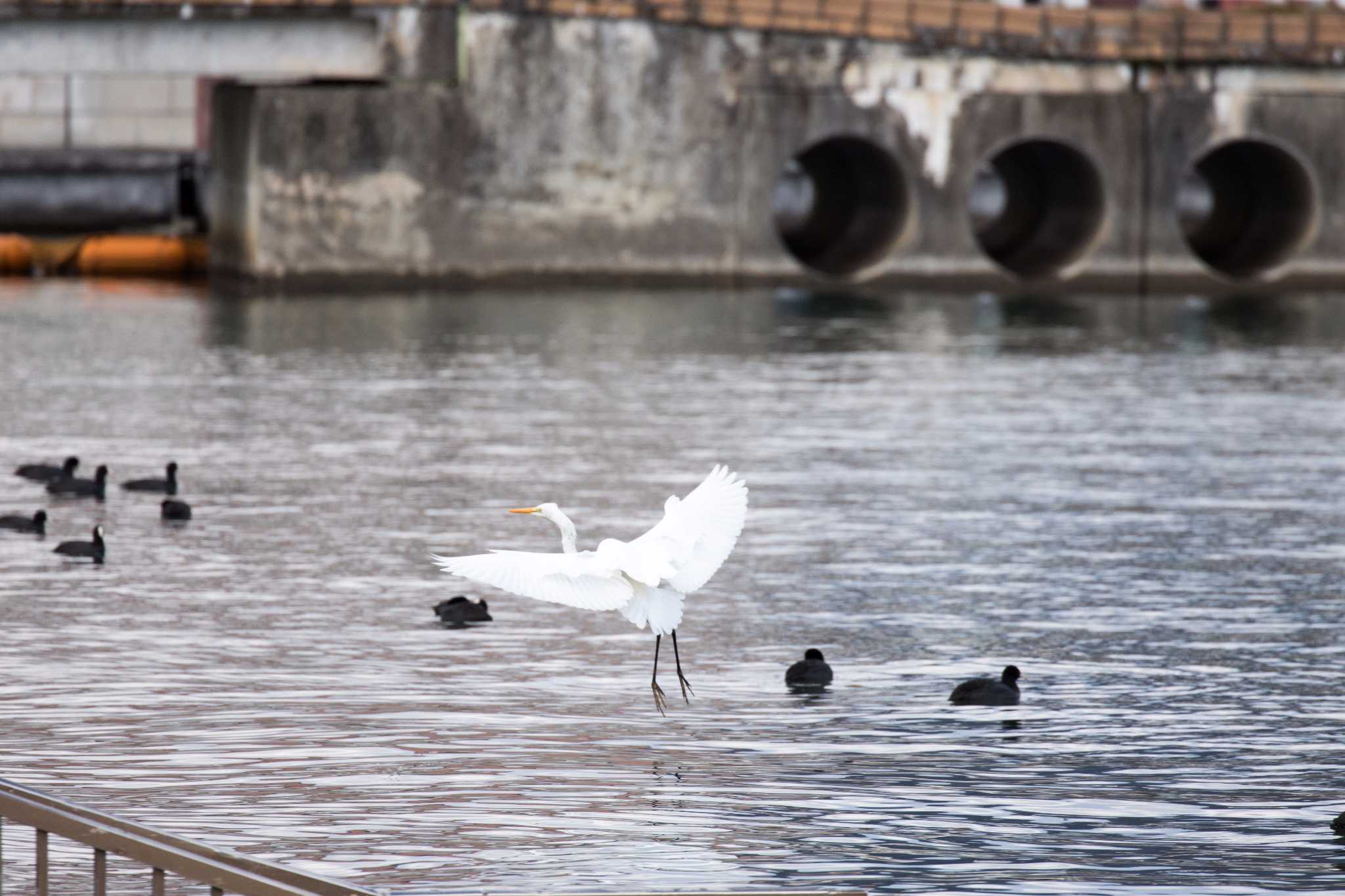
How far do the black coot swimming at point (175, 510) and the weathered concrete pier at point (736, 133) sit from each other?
32695 mm

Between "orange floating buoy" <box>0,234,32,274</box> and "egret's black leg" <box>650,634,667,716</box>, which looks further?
"orange floating buoy" <box>0,234,32,274</box>

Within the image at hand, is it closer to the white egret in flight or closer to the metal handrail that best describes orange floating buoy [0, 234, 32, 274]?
the white egret in flight

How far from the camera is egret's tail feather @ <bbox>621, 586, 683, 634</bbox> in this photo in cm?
1297

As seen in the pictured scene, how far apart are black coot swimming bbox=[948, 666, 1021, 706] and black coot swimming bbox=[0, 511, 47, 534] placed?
9.50 m

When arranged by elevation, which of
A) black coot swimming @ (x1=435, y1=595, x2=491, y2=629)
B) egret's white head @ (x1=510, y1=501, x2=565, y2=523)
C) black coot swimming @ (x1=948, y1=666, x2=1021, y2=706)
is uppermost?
egret's white head @ (x1=510, y1=501, x2=565, y2=523)

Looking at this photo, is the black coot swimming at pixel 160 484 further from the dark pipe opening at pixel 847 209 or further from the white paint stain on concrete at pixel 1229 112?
the white paint stain on concrete at pixel 1229 112

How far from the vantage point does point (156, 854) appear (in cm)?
698

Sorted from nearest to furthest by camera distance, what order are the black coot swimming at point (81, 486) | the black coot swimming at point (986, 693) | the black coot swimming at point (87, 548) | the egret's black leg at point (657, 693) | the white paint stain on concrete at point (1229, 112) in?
the egret's black leg at point (657, 693)
the black coot swimming at point (986, 693)
the black coot swimming at point (87, 548)
the black coot swimming at point (81, 486)
the white paint stain on concrete at point (1229, 112)

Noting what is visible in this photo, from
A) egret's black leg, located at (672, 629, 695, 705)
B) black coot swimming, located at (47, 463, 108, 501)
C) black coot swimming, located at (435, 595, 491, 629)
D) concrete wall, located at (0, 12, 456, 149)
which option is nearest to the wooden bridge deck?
concrete wall, located at (0, 12, 456, 149)

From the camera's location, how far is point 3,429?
28219mm

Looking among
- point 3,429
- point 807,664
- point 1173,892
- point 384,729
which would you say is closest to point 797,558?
point 807,664

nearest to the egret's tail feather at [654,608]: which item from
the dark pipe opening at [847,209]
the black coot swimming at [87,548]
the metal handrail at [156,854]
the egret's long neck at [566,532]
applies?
the egret's long neck at [566,532]

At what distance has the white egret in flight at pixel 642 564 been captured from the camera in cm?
1260

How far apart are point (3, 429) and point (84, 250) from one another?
34.8 meters
